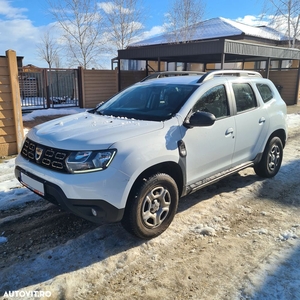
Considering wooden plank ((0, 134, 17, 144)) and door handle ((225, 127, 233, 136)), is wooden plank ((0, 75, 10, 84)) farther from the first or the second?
door handle ((225, 127, 233, 136))

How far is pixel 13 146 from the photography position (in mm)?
6484

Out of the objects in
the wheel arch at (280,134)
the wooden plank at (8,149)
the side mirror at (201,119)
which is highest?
the side mirror at (201,119)

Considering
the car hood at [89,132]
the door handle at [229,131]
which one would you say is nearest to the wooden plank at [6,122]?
the car hood at [89,132]

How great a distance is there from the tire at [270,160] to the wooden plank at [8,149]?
497cm

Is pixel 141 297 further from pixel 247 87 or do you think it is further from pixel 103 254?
pixel 247 87

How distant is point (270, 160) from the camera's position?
16.9 feet

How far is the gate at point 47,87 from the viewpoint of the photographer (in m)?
13.9

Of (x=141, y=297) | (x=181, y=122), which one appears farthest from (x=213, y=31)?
(x=141, y=297)

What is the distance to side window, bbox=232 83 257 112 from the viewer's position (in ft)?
14.1

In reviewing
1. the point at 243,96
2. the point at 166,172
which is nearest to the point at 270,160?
the point at 243,96

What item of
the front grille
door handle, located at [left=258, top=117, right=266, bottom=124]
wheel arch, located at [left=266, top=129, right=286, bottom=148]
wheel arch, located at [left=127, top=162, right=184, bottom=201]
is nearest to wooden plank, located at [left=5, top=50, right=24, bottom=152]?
the front grille

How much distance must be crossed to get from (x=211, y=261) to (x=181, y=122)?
1.51 m

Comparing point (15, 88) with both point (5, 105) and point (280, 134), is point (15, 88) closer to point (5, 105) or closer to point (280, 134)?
point (5, 105)

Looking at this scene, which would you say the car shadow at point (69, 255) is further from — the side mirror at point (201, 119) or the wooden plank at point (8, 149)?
the wooden plank at point (8, 149)
